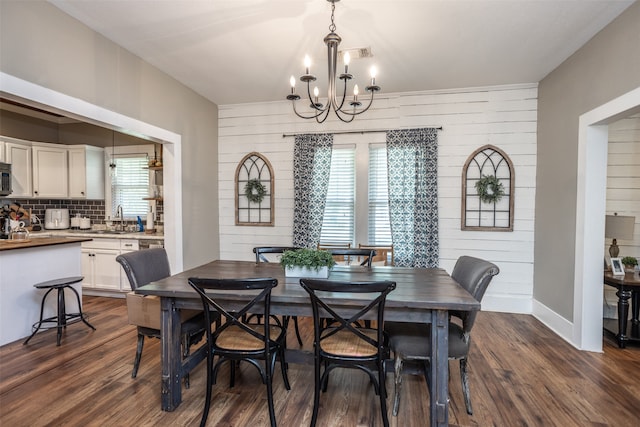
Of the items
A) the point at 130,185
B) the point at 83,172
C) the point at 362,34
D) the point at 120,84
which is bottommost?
the point at 130,185

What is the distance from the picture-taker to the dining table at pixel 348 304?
6.52 feet

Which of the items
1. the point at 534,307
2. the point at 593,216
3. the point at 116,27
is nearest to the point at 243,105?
the point at 116,27

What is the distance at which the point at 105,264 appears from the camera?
15.3 ft

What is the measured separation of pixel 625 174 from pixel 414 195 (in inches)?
93.3

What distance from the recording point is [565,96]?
3.52 meters

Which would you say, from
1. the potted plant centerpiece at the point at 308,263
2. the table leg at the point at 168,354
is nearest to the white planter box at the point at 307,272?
the potted plant centerpiece at the point at 308,263

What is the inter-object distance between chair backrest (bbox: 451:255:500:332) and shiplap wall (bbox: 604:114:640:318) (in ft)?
8.59

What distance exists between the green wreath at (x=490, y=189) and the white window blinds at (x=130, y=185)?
5066 millimetres

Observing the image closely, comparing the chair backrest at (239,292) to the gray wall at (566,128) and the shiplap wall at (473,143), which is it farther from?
the gray wall at (566,128)

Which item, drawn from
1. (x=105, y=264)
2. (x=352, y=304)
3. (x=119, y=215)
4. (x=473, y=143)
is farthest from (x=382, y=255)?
(x=119, y=215)

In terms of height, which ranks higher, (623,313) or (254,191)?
(254,191)

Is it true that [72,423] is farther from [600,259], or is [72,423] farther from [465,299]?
[600,259]

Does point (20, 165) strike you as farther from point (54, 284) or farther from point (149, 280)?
point (149, 280)

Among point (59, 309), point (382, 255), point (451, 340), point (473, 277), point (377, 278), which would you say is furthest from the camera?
point (382, 255)
